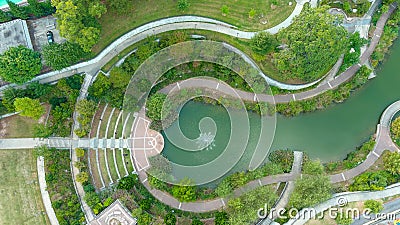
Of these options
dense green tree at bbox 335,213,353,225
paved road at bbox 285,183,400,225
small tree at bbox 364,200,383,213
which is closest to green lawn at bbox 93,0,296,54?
paved road at bbox 285,183,400,225

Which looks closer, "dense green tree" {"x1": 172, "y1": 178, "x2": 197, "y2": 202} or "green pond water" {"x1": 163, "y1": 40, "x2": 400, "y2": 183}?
"dense green tree" {"x1": 172, "y1": 178, "x2": 197, "y2": 202}

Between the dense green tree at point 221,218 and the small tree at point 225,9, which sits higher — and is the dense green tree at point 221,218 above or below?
below

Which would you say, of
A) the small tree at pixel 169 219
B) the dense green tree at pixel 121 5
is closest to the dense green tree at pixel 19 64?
the dense green tree at pixel 121 5

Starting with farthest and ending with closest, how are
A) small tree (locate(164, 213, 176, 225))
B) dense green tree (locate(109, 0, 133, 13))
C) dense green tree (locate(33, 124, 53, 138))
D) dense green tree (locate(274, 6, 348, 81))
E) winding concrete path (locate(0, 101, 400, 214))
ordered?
winding concrete path (locate(0, 101, 400, 214))
dense green tree (locate(33, 124, 53, 138))
dense green tree (locate(109, 0, 133, 13))
small tree (locate(164, 213, 176, 225))
dense green tree (locate(274, 6, 348, 81))

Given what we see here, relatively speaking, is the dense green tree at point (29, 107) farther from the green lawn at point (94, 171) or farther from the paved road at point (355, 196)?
the paved road at point (355, 196)

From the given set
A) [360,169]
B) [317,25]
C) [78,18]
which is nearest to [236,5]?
[317,25]

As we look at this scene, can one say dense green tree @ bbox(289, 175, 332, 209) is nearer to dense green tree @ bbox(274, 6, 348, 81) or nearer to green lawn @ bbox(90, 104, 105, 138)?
dense green tree @ bbox(274, 6, 348, 81)
